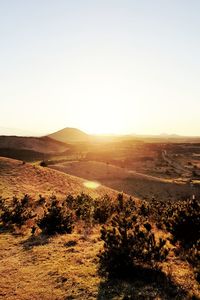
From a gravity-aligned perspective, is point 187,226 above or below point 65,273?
above

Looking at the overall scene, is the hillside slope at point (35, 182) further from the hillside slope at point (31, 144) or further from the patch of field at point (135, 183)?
the hillside slope at point (31, 144)

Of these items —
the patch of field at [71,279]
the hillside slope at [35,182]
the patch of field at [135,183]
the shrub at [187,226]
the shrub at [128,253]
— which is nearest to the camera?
the patch of field at [71,279]

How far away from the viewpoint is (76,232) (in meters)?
14.4

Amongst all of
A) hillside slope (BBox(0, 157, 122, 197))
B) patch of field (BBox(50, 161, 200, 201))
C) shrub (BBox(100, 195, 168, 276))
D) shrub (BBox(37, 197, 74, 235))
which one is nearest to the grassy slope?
shrub (BBox(100, 195, 168, 276))

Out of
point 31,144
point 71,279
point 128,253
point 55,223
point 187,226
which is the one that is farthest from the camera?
point 31,144

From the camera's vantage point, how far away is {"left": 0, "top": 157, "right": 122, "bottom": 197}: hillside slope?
2908cm

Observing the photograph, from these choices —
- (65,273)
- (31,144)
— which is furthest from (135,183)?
(31,144)

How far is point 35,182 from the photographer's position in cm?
3347

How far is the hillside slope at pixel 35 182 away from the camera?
2908 centimetres

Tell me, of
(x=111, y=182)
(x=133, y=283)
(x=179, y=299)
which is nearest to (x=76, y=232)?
(x=133, y=283)

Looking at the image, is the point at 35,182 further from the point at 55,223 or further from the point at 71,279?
the point at 71,279

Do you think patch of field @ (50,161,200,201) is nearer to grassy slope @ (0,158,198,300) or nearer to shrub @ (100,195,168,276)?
grassy slope @ (0,158,198,300)

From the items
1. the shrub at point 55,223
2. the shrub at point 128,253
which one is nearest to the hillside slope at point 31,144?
the shrub at point 55,223

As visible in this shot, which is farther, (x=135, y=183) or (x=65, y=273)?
(x=135, y=183)
